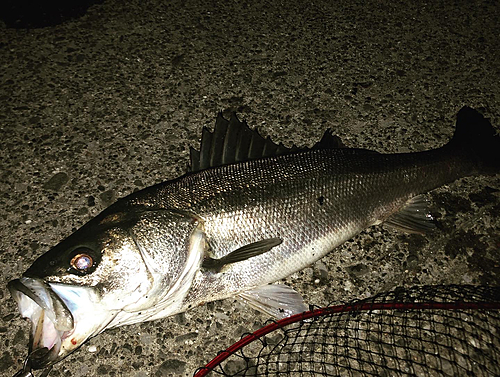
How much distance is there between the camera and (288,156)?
7.63 feet

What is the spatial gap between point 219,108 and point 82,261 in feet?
6.01

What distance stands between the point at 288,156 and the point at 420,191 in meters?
0.88

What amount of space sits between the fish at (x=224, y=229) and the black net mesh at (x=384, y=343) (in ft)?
0.65

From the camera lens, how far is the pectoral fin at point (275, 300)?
7.30 ft

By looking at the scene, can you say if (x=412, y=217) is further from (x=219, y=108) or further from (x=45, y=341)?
(x=45, y=341)

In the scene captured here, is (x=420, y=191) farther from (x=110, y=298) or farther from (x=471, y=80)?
(x=110, y=298)

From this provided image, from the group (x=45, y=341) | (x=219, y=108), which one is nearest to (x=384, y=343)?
(x=45, y=341)

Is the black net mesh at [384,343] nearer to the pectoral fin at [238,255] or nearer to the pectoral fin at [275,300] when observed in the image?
the pectoral fin at [275,300]

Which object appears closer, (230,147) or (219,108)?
(230,147)

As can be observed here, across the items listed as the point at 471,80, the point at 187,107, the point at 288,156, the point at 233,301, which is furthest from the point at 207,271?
the point at 471,80

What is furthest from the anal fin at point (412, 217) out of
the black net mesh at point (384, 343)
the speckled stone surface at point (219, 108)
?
the black net mesh at point (384, 343)

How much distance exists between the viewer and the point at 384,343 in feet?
7.38

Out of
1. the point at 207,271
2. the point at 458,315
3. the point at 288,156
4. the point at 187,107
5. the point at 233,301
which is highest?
the point at 187,107

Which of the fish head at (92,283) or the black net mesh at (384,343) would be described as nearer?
the fish head at (92,283)
